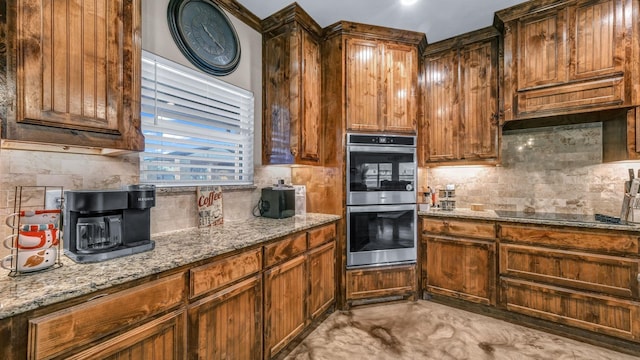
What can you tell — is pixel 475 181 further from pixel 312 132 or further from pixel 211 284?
pixel 211 284

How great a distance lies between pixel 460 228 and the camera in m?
2.63

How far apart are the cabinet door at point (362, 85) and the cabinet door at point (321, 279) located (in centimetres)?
121

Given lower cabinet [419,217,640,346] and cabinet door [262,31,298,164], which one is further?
cabinet door [262,31,298,164]

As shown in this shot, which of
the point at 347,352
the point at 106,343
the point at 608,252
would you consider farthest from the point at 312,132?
the point at 608,252

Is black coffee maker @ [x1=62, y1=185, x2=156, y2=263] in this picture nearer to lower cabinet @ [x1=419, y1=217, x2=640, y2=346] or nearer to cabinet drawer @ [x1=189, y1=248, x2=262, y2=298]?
cabinet drawer @ [x1=189, y1=248, x2=262, y2=298]

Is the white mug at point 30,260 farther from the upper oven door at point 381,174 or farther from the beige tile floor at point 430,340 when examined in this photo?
the upper oven door at point 381,174

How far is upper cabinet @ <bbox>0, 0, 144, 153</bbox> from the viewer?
1.00 meters

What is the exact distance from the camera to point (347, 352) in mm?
1984

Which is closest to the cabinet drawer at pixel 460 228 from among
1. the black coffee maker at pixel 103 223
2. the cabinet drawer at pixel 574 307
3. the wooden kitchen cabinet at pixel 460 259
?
the wooden kitchen cabinet at pixel 460 259

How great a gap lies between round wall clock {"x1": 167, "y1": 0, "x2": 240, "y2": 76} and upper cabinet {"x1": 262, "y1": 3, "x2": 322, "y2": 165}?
1.18 ft

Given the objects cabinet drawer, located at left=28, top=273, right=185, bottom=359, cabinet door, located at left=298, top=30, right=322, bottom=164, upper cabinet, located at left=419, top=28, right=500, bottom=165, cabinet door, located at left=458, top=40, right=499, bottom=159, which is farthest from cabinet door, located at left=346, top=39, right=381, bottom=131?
cabinet drawer, located at left=28, top=273, right=185, bottom=359

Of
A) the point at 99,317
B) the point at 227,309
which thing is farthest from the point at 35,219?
the point at 227,309

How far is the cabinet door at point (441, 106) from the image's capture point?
288 cm

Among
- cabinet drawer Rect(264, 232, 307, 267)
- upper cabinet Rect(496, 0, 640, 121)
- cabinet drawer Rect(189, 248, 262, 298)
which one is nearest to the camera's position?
cabinet drawer Rect(189, 248, 262, 298)
